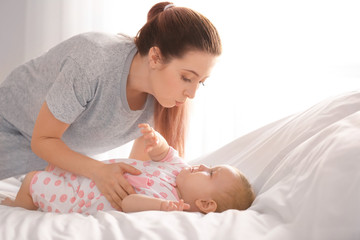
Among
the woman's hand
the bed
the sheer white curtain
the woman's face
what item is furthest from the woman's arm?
the sheer white curtain

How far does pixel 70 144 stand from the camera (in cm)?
182

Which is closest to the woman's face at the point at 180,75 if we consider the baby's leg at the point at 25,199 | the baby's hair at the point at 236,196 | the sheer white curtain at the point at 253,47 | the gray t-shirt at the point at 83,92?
the gray t-shirt at the point at 83,92

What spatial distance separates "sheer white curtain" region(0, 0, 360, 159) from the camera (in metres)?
2.63

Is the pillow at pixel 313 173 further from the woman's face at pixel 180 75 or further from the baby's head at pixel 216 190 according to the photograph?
the woman's face at pixel 180 75

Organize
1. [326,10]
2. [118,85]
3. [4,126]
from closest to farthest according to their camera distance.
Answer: [118,85]
[4,126]
[326,10]

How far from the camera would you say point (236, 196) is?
4.28ft

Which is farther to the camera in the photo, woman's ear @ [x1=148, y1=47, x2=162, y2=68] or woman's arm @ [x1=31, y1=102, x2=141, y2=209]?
woman's ear @ [x1=148, y1=47, x2=162, y2=68]

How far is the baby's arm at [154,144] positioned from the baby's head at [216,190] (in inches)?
6.3

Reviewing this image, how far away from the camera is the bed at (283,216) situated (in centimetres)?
94

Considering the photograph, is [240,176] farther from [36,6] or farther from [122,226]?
[36,6]

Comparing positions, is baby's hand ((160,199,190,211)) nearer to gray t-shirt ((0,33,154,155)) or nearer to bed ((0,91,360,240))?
bed ((0,91,360,240))

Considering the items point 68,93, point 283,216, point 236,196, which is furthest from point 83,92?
point 283,216

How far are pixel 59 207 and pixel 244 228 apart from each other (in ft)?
2.10

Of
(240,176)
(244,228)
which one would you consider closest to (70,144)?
(240,176)
